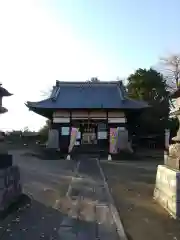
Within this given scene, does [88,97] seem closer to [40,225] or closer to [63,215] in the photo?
[63,215]

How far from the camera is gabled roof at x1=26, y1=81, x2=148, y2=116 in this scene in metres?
32.1

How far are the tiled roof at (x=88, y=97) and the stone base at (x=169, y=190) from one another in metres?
22.2

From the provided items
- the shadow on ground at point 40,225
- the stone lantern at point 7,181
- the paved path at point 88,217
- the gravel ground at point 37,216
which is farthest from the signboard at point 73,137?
the shadow on ground at point 40,225

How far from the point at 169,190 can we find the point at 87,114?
25018mm

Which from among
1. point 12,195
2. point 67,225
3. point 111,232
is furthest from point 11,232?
point 12,195

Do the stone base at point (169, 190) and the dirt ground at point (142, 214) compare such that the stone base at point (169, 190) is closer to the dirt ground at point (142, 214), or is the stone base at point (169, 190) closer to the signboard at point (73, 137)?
the dirt ground at point (142, 214)

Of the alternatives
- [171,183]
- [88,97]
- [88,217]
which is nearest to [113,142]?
[88,97]

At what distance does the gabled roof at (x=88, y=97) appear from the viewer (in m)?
32.1

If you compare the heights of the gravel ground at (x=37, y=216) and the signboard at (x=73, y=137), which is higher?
the signboard at (x=73, y=137)

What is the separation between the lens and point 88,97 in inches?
1363

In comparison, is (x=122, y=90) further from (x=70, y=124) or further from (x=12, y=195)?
(x=12, y=195)

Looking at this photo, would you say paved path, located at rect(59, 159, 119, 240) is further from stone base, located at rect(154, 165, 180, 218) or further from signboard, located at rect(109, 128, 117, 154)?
signboard, located at rect(109, 128, 117, 154)

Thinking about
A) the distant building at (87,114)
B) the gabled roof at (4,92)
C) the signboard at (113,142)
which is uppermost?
the distant building at (87,114)

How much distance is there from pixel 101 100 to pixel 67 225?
89.1 ft
